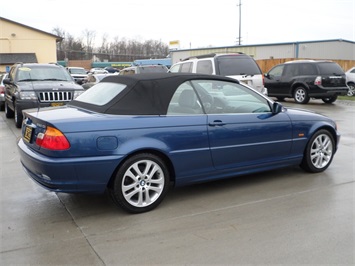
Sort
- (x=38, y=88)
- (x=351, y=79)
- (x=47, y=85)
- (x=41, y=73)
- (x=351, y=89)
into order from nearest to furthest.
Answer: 1. (x=38, y=88)
2. (x=47, y=85)
3. (x=41, y=73)
4. (x=351, y=79)
5. (x=351, y=89)

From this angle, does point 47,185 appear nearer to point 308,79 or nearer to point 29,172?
point 29,172

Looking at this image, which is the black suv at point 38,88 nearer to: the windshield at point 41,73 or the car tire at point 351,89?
the windshield at point 41,73

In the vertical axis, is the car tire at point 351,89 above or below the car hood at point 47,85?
below

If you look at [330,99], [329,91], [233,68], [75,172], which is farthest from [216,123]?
[330,99]

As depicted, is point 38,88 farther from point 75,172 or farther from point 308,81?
point 308,81

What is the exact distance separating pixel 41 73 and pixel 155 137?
7.42 m

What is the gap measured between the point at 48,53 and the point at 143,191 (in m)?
40.9

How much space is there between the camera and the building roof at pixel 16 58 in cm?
3719

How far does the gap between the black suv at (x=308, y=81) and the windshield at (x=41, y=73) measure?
9.22 m

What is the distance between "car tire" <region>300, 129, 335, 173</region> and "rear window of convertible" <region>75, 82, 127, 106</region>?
285 cm

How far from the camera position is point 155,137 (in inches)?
159

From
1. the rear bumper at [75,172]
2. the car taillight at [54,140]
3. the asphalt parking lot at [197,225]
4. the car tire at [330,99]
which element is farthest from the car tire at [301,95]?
the car taillight at [54,140]

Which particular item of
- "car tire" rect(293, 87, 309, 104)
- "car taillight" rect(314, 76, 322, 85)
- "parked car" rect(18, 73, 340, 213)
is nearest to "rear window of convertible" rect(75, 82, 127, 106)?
"parked car" rect(18, 73, 340, 213)

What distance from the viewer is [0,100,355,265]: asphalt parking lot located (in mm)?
3150
